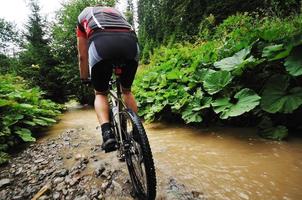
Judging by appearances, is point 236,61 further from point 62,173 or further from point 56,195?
point 56,195

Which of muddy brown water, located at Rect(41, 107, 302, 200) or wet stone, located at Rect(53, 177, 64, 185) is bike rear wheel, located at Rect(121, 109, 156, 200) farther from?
wet stone, located at Rect(53, 177, 64, 185)

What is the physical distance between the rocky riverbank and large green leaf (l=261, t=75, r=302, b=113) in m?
1.65

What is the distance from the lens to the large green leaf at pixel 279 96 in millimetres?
2941

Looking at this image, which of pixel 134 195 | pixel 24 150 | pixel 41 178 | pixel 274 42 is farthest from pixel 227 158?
pixel 24 150

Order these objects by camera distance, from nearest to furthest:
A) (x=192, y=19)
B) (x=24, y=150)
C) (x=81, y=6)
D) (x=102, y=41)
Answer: (x=102, y=41), (x=24, y=150), (x=81, y=6), (x=192, y=19)

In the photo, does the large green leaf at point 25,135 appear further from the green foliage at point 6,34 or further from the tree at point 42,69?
the green foliage at point 6,34

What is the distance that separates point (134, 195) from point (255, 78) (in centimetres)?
248

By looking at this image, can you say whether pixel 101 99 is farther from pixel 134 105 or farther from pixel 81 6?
pixel 81 6

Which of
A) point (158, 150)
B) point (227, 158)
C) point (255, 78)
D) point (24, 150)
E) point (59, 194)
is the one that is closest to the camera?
point (59, 194)

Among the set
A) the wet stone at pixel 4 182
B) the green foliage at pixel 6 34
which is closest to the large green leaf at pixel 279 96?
the wet stone at pixel 4 182

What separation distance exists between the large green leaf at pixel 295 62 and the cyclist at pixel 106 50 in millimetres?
1899

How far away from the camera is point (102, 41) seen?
2.15m

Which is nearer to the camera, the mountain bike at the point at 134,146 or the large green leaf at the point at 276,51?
the mountain bike at the point at 134,146

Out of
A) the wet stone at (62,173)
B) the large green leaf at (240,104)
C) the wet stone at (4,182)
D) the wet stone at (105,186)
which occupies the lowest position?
the wet stone at (4,182)
